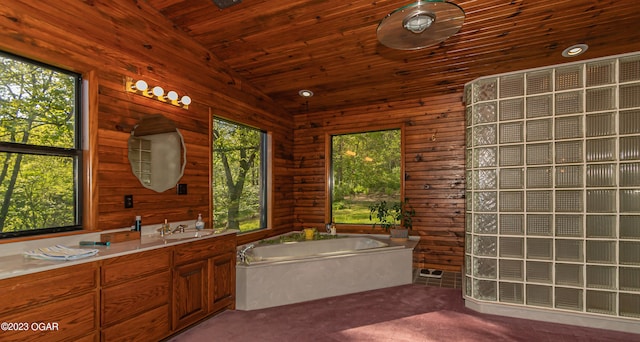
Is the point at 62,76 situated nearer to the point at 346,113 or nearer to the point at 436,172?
the point at 346,113

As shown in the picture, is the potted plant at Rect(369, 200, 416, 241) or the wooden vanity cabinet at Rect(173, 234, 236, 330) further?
the potted plant at Rect(369, 200, 416, 241)

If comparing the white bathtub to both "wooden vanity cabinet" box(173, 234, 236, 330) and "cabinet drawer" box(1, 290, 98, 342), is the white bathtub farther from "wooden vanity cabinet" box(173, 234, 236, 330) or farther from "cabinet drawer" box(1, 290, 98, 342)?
"cabinet drawer" box(1, 290, 98, 342)

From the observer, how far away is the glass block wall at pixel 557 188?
2.47m

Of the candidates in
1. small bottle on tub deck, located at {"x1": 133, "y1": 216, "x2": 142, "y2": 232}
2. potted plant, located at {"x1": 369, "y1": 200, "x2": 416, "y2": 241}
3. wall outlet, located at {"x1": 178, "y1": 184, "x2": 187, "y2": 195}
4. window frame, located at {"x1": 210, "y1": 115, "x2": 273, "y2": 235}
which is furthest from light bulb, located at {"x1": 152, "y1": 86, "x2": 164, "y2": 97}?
potted plant, located at {"x1": 369, "y1": 200, "x2": 416, "y2": 241}

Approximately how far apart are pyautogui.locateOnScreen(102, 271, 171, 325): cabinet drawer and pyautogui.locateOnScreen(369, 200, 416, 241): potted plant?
3001 mm

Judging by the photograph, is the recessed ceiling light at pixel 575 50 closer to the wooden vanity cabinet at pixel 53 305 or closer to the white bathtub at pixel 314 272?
the white bathtub at pixel 314 272

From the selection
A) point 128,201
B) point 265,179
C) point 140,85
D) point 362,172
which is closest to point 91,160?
point 128,201

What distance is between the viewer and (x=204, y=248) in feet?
8.70

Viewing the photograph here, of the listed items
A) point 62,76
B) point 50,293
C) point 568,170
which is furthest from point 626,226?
point 62,76

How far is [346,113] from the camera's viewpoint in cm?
490

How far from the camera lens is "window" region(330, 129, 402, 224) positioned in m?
4.69

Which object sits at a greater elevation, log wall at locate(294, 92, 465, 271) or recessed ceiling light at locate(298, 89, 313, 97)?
recessed ceiling light at locate(298, 89, 313, 97)

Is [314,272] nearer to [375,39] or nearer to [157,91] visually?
[157,91]

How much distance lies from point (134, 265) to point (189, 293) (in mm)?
601
